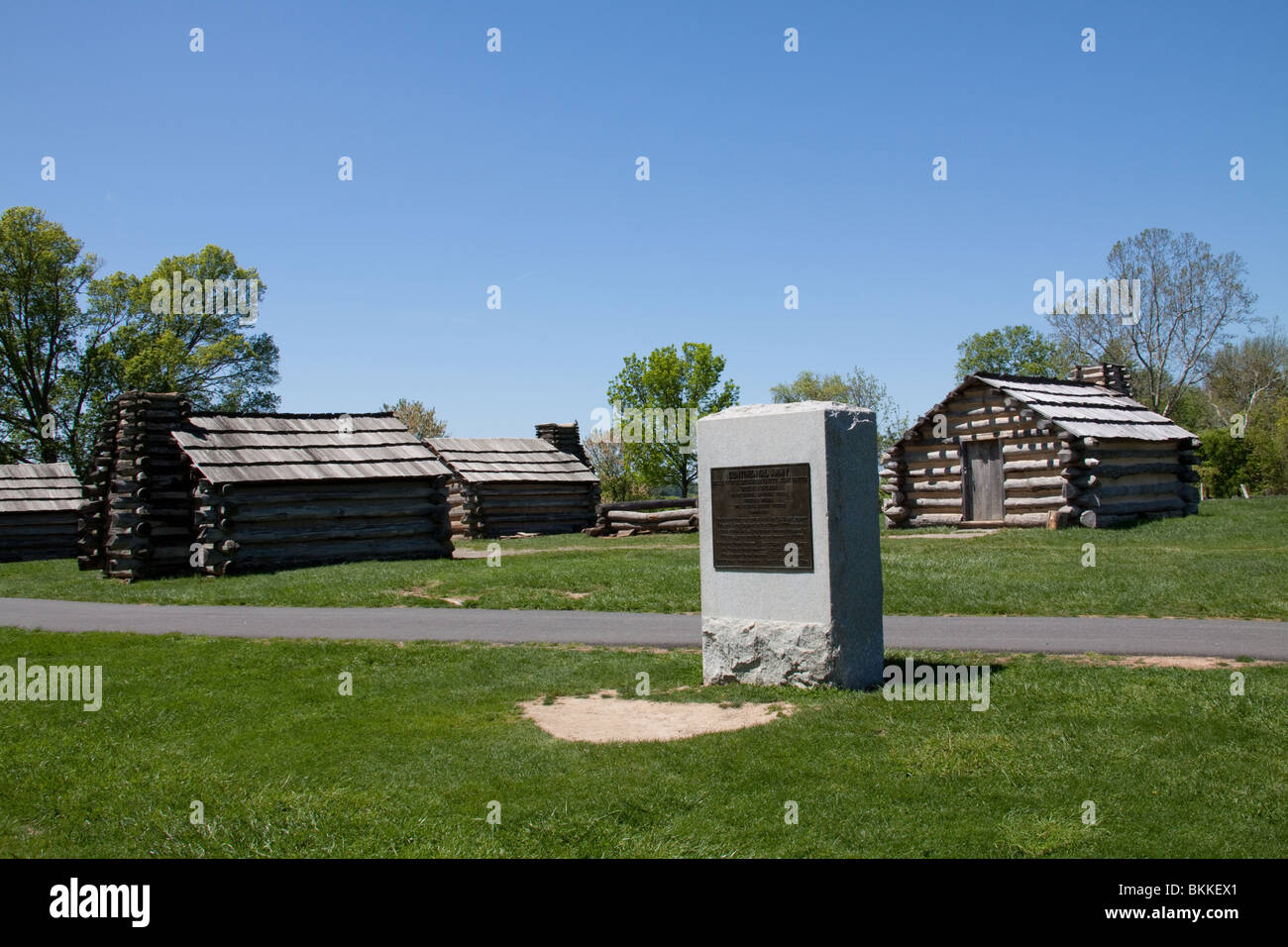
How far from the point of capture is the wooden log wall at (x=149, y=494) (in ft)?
77.2

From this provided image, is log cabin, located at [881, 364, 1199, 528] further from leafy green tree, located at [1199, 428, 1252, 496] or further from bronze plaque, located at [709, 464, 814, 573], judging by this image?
bronze plaque, located at [709, 464, 814, 573]

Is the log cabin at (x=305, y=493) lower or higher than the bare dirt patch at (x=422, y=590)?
higher

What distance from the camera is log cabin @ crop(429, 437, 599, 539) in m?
36.4

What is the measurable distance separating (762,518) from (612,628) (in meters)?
4.66

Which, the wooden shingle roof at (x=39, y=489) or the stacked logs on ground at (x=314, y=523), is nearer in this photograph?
the stacked logs on ground at (x=314, y=523)

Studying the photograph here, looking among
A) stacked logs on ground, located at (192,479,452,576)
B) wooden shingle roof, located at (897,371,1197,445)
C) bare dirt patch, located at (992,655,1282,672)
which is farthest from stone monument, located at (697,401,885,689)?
wooden shingle roof, located at (897,371,1197,445)

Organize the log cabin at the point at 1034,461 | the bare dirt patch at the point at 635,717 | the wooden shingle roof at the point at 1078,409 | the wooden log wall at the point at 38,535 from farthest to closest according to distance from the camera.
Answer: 1. the wooden log wall at the point at 38,535
2. the wooden shingle roof at the point at 1078,409
3. the log cabin at the point at 1034,461
4. the bare dirt patch at the point at 635,717

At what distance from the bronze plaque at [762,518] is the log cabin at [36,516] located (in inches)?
1377

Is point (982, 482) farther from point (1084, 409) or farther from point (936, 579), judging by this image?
point (936, 579)

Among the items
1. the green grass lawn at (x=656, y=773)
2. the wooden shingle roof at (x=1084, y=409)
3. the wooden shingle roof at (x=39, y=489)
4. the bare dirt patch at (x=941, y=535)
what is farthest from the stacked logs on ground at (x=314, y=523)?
the wooden shingle roof at (x=39, y=489)

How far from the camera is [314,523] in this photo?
24.1 m

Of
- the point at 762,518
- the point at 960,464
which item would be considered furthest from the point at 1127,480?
the point at 762,518

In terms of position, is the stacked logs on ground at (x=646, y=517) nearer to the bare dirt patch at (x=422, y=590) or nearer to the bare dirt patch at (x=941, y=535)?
the bare dirt patch at (x=941, y=535)
